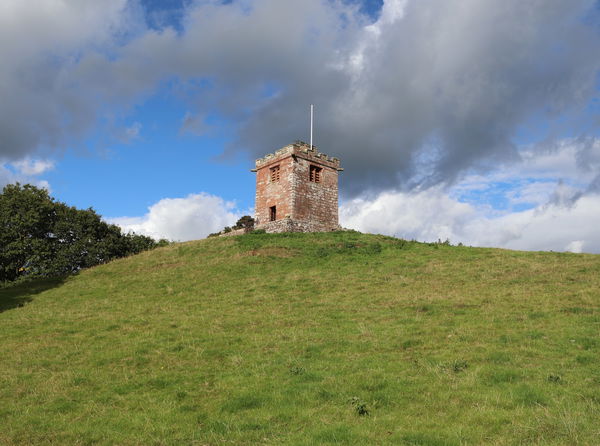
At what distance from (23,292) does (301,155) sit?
1013 inches

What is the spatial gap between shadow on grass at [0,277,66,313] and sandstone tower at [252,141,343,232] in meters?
18.6

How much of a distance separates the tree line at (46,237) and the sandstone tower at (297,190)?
64.9 feet

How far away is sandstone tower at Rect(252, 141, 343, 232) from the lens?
138ft

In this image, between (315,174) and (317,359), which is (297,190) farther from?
(317,359)

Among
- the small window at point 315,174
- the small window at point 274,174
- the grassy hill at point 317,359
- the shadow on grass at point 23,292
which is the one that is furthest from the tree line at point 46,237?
the small window at point 315,174

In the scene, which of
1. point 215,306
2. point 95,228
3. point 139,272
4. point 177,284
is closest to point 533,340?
point 215,306

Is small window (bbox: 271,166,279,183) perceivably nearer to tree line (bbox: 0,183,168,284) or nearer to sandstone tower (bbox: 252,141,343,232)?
Answer: sandstone tower (bbox: 252,141,343,232)

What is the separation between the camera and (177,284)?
26.9 meters

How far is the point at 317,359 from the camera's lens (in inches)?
511

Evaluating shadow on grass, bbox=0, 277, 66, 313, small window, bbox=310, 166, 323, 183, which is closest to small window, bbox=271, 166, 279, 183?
small window, bbox=310, 166, 323, 183

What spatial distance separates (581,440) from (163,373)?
1003 cm

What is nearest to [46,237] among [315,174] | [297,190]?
[297,190]

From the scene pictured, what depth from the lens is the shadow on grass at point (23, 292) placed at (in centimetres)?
2609

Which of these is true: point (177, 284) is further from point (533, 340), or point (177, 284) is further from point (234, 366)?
point (533, 340)
